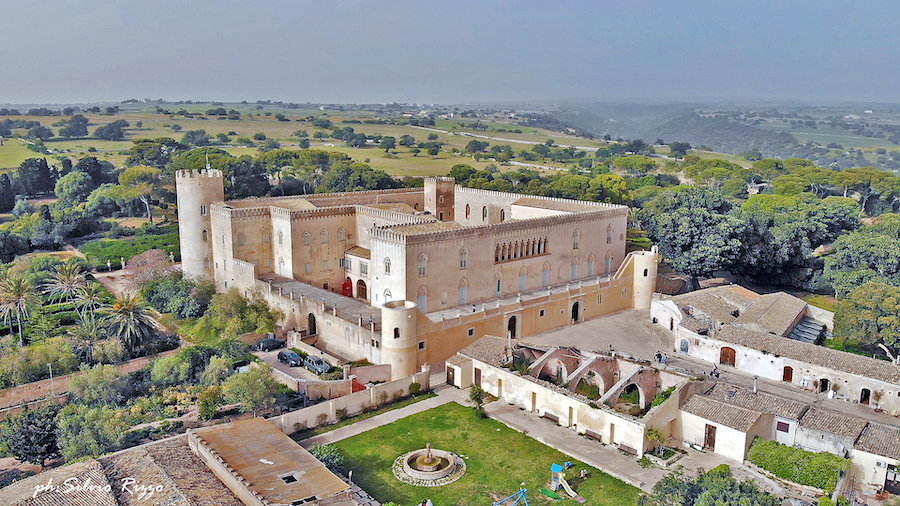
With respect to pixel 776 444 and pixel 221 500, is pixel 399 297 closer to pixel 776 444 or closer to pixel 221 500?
pixel 221 500

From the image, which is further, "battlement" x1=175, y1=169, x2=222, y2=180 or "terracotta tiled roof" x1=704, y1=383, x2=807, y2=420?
"battlement" x1=175, y1=169, x2=222, y2=180

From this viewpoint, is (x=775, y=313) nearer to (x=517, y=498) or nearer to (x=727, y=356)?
(x=727, y=356)

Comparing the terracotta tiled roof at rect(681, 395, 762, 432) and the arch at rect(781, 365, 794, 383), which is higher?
the terracotta tiled roof at rect(681, 395, 762, 432)

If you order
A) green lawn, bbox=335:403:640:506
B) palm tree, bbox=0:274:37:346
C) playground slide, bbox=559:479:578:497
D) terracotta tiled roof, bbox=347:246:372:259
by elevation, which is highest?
terracotta tiled roof, bbox=347:246:372:259

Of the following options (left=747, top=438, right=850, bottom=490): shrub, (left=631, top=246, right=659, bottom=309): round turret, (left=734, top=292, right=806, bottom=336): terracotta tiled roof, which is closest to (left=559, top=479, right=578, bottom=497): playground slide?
(left=747, top=438, right=850, bottom=490): shrub

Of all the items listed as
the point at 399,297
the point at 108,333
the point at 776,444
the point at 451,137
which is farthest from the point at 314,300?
the point at 451,137

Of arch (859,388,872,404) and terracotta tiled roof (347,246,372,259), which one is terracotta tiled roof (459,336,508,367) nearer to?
terracotta tiled roof (347,246,372,259)

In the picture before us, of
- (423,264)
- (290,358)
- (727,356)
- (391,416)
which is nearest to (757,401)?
(727,356)
